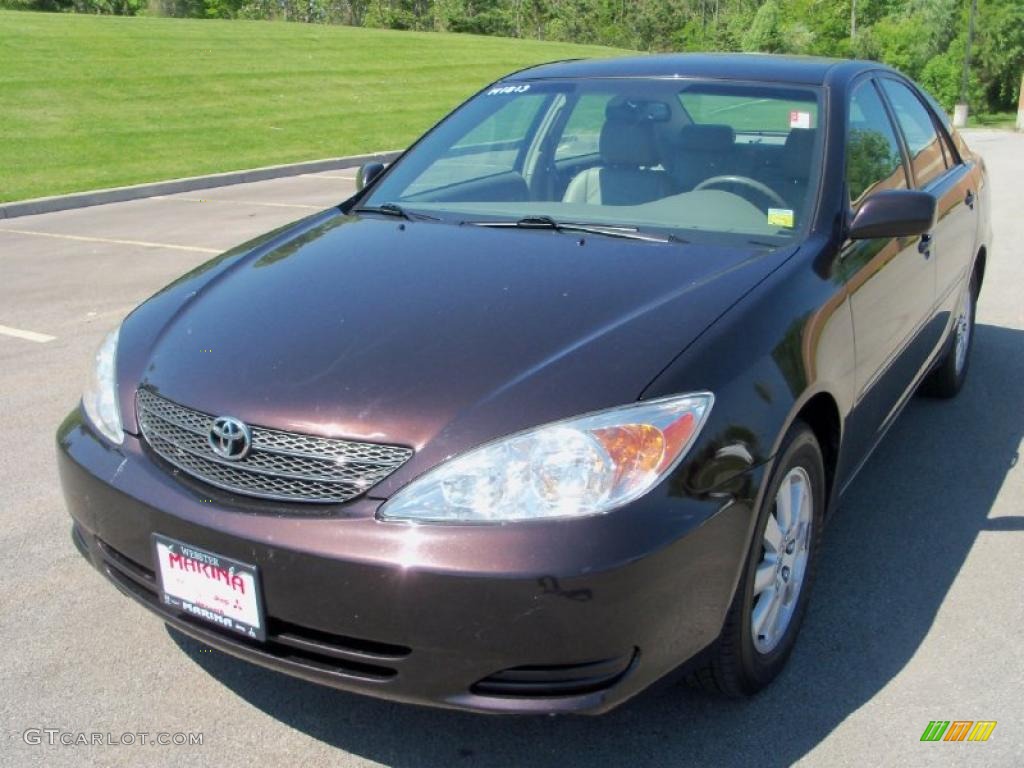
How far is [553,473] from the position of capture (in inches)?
90.1

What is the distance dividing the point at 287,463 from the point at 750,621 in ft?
3.99

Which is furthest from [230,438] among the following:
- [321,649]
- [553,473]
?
[553,473]

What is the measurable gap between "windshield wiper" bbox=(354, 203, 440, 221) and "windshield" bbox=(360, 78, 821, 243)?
0.03 metres

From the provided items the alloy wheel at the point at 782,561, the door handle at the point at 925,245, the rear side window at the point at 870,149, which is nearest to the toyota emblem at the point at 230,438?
the alloy wheel at the point at 782,561

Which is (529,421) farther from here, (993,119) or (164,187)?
(993,119)

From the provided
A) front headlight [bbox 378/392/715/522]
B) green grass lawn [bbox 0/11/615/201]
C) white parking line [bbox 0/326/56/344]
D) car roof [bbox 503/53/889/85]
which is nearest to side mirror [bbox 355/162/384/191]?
car roof [bbox 503/53/889/85]

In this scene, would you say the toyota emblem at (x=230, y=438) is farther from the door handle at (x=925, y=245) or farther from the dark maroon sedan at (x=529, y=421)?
the door handle at (x=925, y=245)

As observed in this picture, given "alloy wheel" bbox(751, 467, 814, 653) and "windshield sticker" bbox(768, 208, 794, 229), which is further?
"windshield sticker" bbox(768, 208, 794, 229)

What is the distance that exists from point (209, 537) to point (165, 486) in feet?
0.76

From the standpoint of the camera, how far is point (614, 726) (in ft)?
9.05

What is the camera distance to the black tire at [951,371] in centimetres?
505

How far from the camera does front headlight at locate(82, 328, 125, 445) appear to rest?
9.25ft

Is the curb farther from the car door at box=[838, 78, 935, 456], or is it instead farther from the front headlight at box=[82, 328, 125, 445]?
the front headlight at box=[82, 328, 125, 445]

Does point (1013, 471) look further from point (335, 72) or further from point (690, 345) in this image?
point (335, 72)
